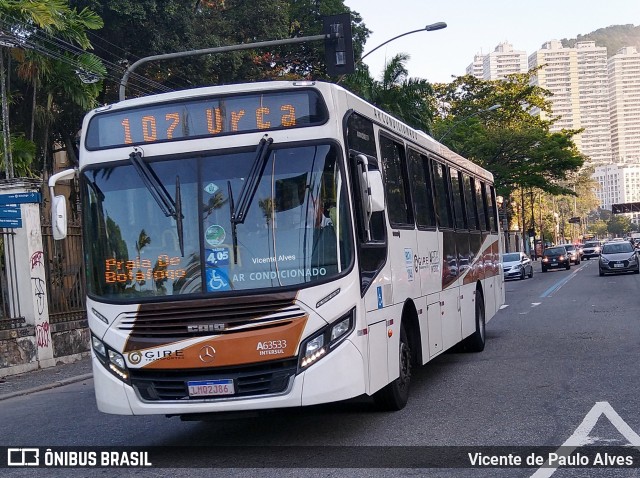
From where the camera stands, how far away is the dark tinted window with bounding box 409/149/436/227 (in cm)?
1056

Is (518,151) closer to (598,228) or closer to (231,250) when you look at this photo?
(231,250)

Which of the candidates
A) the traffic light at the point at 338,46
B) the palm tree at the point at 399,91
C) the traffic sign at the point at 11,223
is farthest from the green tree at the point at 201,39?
the traffic sign at the point at 11,223

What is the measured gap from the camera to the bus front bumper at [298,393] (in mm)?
7301

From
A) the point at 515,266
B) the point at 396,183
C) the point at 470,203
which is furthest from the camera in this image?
the point at 515,266

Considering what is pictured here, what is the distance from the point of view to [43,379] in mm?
15164

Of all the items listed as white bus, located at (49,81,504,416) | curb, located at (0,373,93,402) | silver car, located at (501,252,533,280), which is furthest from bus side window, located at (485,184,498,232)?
silver car, located at (501,252,533,280)

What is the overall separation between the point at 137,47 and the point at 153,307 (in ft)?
79.0

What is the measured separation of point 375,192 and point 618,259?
35571mm

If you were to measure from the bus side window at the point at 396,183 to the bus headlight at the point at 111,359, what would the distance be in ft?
9.92

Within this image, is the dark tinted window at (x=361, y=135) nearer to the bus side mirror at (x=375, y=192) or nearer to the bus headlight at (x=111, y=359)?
the bus side mirror at (x=375, y=192)

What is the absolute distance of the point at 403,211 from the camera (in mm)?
9836

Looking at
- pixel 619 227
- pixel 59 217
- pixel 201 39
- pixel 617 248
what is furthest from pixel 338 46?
pixel 619 227

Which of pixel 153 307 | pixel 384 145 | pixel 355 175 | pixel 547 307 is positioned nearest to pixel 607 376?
pixel 384 145

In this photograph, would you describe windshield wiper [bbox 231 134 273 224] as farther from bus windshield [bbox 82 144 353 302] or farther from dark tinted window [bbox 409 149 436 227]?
dark tinted window [bbox 409 149 436 227]
